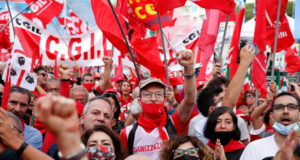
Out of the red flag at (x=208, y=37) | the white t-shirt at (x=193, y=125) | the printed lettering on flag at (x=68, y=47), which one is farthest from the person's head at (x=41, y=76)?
the white t-shirt at (x=193, y=125)

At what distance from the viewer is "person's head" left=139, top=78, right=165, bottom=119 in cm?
437

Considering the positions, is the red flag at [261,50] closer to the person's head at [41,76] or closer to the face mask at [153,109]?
the person's head at [41,76]

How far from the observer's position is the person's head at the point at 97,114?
423cm

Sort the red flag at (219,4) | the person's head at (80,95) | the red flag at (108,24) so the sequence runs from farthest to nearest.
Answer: the red flag at (108,24), the person's head at (80,95), the red flag at (219,4)

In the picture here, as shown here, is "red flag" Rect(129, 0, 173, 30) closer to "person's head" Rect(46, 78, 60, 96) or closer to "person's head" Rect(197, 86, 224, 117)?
"person's head" Rect(46, 78, 60, 96)

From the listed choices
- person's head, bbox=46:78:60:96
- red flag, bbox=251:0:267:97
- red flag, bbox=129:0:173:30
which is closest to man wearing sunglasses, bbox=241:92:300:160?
red flag, bbox=129:0:173:30

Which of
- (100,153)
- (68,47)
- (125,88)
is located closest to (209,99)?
(100,153)

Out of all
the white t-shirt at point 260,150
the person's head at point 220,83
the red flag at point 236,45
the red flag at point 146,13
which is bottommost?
the white t-shirt at point 260,150

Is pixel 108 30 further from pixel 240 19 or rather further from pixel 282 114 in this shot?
pixel 282 114

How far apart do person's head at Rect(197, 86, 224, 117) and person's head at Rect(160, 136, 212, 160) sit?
112cm

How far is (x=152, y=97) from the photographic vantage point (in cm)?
441

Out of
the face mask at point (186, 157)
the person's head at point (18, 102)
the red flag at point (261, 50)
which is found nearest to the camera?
the face mask at point (186, 157)

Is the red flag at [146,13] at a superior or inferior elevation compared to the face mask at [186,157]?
superior

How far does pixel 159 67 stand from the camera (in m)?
6.29
